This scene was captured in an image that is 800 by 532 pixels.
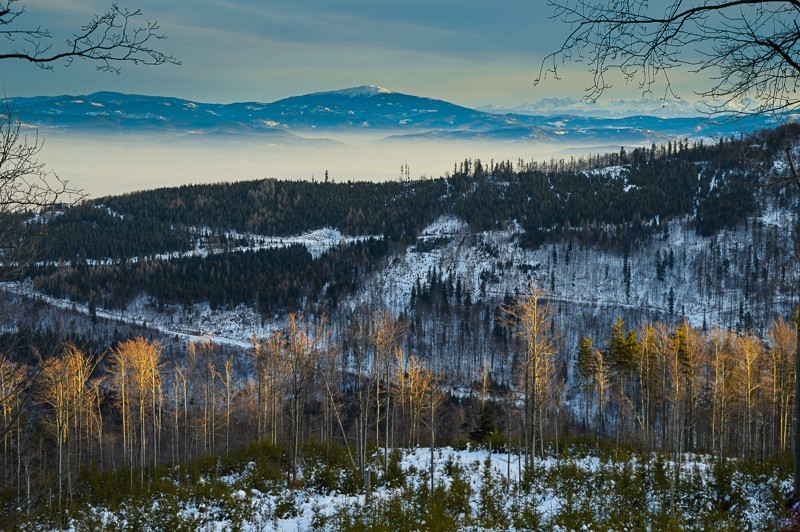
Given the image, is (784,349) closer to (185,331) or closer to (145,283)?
(185,331)

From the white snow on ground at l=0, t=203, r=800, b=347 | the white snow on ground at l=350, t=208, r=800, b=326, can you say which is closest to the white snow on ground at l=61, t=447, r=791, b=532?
the white snow on ground at l=0, t=203, r=800, b=347

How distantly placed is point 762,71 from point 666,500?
19398mm

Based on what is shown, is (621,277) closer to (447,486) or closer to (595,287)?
(595,287)

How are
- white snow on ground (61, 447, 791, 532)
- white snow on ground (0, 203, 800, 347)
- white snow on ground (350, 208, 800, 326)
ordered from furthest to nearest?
white snow on ground (350, 208, 800, 326) → white snow on ground (0, 203, 800, 347) → white snow on ground (61, 447, 791, 532)

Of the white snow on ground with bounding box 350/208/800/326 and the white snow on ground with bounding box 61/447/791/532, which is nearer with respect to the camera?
the white snow on ground with bounding box 61/447/791/532

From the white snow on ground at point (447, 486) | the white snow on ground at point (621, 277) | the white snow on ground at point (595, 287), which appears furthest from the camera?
the white snow on ground at point (621, 277)

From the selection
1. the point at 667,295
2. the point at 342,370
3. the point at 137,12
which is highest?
the point at 137,12

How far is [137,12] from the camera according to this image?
24.3ft

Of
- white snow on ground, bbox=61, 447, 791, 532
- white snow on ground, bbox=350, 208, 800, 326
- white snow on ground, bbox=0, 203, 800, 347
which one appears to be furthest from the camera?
white snow on ground, bbox=350, 208, 800, 326

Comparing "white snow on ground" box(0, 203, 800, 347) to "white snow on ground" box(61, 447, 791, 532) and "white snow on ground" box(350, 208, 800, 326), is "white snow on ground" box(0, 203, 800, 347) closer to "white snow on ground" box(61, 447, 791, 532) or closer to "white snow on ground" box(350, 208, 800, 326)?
"white snow on ground" box(350, 208, 800, 326)

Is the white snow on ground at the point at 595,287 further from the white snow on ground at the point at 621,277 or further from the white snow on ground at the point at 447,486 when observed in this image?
the white snow on ground at the point at 447,486

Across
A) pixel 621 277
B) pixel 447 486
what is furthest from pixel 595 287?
pixel 447 486

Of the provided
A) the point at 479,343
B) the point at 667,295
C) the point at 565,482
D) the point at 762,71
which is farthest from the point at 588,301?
the point at 762,71

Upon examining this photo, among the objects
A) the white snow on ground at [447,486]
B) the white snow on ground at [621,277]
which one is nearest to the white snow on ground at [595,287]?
the white snow on ground at [621,277]
